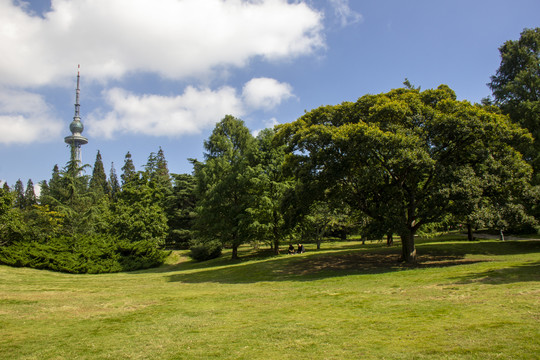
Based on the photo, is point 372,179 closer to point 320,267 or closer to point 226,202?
point 320,267

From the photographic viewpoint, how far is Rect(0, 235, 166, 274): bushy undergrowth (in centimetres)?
2681

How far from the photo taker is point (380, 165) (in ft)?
65.2

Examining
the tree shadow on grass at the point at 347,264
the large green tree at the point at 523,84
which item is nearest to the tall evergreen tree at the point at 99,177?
the tree shadow on grass at the point at 347,264

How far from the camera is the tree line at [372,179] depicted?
→ 18.2m

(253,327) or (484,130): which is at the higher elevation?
(484,130)

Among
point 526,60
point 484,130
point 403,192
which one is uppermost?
point 526,60

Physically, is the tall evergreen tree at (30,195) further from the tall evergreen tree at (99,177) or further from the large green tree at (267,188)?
the large green tree at (267,188)

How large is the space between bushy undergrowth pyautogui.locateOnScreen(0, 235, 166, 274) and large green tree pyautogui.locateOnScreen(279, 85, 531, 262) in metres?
20.2

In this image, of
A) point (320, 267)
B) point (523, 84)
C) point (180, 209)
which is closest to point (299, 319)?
point (320, 267)

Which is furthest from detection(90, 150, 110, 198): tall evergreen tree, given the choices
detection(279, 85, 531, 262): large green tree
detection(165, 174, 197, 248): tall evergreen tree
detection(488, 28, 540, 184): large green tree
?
detection(488, 28, 540, 184): large green tree

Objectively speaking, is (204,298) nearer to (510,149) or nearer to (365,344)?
(365,344)

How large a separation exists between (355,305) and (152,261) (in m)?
27.5

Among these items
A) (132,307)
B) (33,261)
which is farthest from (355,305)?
(33,261)

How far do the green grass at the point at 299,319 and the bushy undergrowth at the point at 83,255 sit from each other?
10139mm
